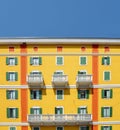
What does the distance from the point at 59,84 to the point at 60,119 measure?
4197 millimetres

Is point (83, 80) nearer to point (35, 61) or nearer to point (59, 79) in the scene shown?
point (59, 79)

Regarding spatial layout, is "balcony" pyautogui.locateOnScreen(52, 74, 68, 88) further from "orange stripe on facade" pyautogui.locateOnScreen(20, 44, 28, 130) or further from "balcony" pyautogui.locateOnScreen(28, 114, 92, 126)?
"balcony" pyautogui.locateOnScreen(28, 114, 92, 126)

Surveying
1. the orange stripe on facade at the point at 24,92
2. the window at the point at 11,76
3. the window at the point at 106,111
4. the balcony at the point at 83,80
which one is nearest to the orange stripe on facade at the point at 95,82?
the window at the point at 106,111

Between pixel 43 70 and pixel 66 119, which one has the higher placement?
pixel 43 70

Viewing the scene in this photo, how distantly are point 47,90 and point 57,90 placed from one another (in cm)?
121

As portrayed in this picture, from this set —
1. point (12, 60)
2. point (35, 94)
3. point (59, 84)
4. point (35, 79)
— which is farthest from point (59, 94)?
point (12, 60)

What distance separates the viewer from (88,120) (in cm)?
5256

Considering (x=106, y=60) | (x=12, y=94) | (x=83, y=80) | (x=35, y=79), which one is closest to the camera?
(x=35, y=79)

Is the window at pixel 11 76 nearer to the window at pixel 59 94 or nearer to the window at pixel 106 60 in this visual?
the window at pixel 59 94

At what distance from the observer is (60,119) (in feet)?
172

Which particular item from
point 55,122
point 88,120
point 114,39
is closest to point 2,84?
point 55,122

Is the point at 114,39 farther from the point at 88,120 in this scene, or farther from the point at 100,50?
the point at 88,120

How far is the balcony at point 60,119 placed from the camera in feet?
171

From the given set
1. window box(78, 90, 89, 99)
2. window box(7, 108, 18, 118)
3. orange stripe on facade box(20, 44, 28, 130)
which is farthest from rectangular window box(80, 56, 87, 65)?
window box(7, 108, 18, 118)
